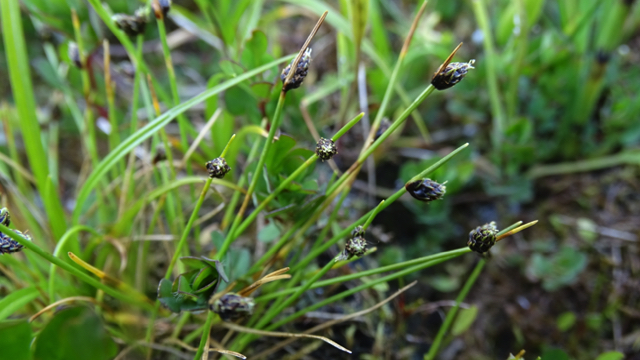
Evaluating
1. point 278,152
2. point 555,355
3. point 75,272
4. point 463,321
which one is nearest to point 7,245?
point 75,272

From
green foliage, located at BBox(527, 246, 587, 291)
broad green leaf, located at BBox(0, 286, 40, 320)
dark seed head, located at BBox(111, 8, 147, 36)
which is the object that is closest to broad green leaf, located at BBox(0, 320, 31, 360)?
broad green leaf, located at BBox(0, 286, 40, 320)

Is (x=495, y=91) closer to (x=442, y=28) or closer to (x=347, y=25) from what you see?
(x=347, y=25)

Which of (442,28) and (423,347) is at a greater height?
(442,28)

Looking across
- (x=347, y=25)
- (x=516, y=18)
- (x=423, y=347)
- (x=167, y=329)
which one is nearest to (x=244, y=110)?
(x=347, y=25)

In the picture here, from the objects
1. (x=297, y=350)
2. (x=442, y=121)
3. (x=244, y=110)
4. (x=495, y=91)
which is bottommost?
(x=297, y=350)

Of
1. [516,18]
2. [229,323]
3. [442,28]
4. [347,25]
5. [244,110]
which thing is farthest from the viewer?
[442,28]

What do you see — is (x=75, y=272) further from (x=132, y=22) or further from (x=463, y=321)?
(x=463, y=321)

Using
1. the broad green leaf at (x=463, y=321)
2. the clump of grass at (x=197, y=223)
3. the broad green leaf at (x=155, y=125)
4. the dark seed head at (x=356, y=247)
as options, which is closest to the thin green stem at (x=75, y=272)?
the clump of grass at (x=197, y=223)
